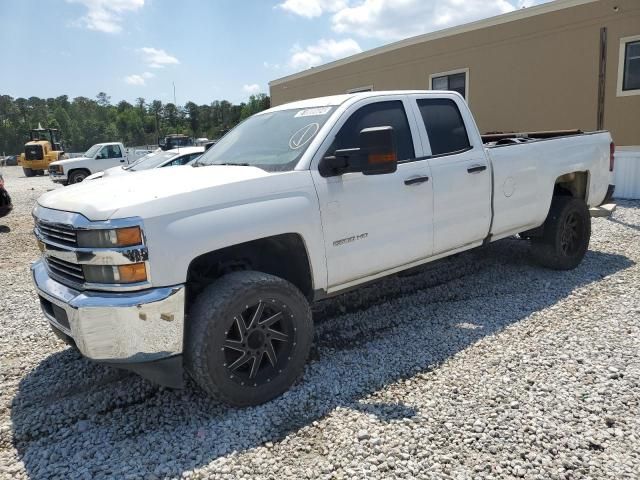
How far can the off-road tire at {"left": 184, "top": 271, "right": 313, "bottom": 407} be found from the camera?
9.66 feet

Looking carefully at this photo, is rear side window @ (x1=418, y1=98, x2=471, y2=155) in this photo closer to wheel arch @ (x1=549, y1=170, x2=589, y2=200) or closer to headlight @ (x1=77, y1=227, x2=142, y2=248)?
wheel arch @ (x1=549, y1=170, x2=589, y2=200)

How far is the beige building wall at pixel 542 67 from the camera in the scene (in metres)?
12.1

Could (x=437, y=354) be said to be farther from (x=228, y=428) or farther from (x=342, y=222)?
(x=228, y=428)

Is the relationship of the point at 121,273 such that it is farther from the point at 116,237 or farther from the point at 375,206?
the point at 375,206

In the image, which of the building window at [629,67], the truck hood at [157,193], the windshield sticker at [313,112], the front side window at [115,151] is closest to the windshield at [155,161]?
the windshield sticker at [313,112]

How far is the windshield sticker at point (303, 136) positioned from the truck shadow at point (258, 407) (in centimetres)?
163

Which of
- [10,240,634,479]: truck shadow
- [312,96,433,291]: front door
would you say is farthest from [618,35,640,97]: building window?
[312,96,433,291]: front door

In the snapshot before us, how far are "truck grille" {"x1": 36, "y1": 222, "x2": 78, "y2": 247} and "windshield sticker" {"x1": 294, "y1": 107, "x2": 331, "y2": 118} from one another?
198 cm

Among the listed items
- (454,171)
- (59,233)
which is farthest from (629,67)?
Answer: (59,233)

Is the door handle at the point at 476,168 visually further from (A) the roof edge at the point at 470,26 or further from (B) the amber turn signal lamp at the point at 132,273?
(A) the roof edge at the point at 470,26

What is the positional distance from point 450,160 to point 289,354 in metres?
2.23

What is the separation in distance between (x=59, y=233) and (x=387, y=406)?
2279mm

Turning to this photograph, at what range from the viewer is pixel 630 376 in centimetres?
337

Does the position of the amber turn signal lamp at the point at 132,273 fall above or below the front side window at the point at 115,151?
below
